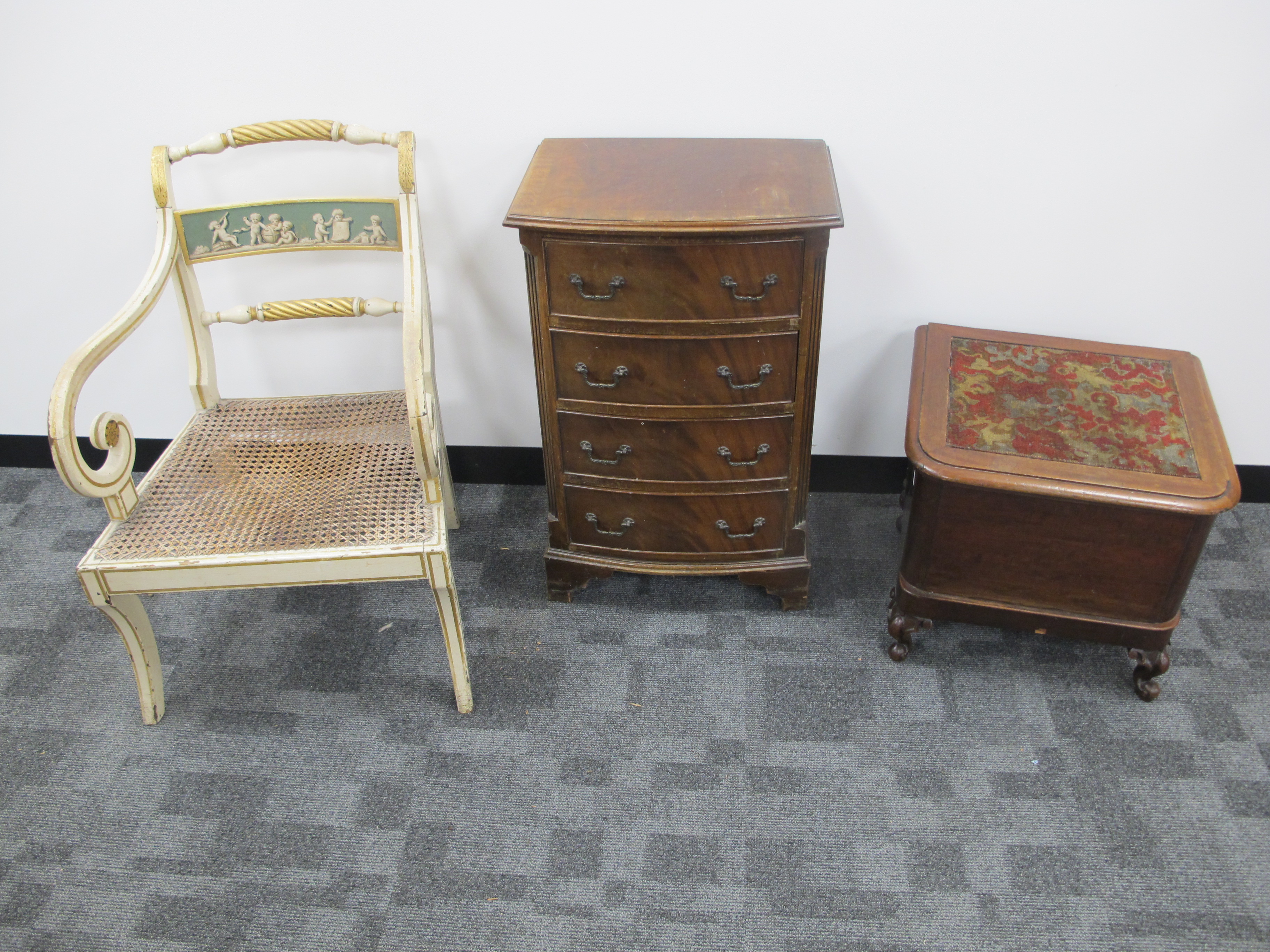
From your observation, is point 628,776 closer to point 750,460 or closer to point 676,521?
point 676,521

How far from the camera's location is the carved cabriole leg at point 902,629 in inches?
74.7

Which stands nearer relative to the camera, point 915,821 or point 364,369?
point 915,821

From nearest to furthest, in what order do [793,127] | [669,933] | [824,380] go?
[669,933] < [793,127] < [824,380]

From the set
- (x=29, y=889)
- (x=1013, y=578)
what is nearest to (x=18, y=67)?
(x=29, y=889)

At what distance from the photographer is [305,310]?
1878mm

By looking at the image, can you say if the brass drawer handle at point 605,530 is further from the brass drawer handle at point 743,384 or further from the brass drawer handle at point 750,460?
the brass drawer handle at point 743,384

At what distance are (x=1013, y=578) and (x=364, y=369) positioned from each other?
1615 millimetres

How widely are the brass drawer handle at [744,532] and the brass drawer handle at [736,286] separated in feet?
1.68

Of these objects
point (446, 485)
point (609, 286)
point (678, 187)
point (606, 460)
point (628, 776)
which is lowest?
point (628, 776)

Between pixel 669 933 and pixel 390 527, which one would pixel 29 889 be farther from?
pixel 669 933

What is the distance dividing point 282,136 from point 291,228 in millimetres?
180

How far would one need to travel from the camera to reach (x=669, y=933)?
58.4 inches

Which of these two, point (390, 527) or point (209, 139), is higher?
point (209, 139)

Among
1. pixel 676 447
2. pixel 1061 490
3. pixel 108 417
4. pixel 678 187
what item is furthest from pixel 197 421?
pixel 1061 490
